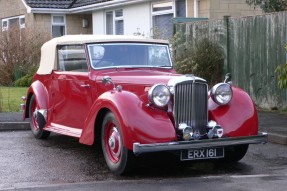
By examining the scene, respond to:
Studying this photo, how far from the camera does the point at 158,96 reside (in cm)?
745

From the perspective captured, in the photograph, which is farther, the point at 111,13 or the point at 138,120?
the point at 111,13

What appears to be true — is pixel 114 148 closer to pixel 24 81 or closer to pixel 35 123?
pixel 35 123

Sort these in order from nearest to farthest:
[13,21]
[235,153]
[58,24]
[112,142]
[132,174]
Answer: [132,174] < [112,142] < [235,153] < [58,24] < [13,21]

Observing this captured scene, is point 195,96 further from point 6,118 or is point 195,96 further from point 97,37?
point 6,118

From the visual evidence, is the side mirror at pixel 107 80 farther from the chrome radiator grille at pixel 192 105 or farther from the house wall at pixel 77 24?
the house wall at pixel 77 24

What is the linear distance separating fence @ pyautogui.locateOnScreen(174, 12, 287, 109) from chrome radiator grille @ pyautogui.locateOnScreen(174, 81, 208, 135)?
561cm

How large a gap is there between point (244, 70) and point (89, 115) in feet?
21.8

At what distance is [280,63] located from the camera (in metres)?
12.9

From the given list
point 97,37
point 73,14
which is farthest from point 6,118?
point 73,14

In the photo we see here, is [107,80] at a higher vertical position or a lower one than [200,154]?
higher

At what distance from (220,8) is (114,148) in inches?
430

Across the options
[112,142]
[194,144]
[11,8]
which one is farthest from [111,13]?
[194,144]

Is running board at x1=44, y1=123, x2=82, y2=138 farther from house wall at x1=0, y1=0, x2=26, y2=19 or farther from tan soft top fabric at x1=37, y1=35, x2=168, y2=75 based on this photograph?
house wall at x1=0, y1=0, x2=26, y2=19

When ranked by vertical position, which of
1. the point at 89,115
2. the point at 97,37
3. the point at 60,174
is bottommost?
the point at 60,174
